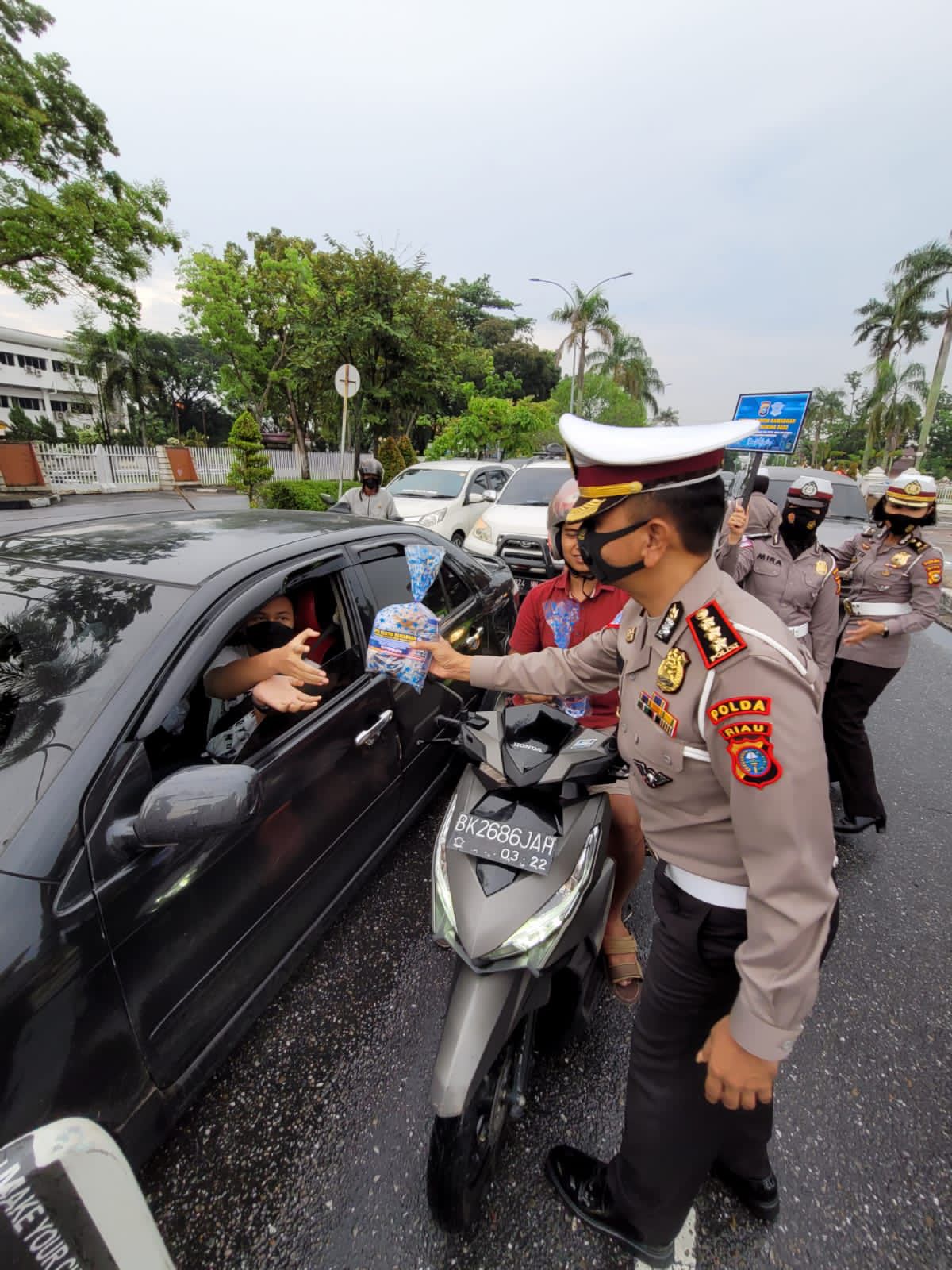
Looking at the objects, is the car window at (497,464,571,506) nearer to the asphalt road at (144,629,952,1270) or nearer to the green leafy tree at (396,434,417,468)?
the asphalt road at (144,629,952,1270)

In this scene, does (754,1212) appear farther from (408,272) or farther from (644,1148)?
(408,272)

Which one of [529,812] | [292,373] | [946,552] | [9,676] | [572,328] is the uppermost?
[572,328]

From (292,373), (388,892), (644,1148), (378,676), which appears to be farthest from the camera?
(292,373)

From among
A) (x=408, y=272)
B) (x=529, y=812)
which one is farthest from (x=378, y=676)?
(x=408, y=272)

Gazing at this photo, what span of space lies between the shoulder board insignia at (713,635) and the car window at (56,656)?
4.34 ft

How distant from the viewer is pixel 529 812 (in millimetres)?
1542

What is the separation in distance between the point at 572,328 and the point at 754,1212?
1323 inches

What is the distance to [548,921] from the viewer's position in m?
1.39

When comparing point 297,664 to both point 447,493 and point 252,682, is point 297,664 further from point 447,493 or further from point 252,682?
point 447,493

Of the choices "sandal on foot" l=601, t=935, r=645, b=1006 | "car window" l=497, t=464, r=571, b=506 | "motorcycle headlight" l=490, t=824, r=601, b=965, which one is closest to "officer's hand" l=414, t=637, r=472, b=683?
"motorcycle headlight" l=490, t=824, r=601, b=965

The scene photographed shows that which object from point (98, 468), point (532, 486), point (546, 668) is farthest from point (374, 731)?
point (98, 468)

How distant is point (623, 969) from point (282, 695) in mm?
1554

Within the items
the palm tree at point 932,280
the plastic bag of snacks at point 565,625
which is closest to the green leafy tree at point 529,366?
the palm tree at point 932,280

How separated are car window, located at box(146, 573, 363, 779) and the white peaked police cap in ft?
3.39
